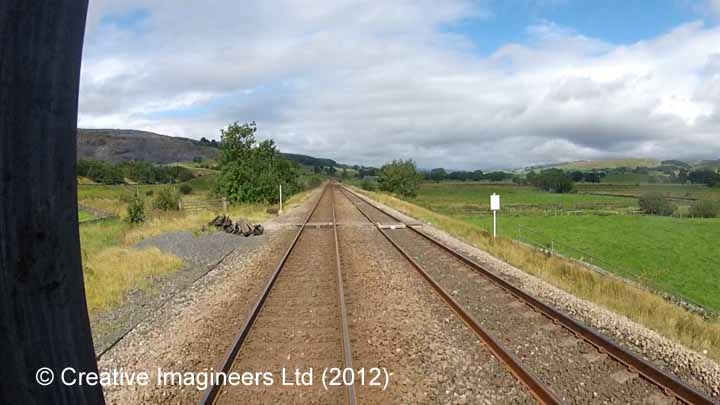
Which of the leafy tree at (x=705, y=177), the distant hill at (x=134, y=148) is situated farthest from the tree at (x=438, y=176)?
the leafy tree at (x=705, y=177)

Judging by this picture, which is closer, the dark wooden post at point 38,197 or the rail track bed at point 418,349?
the dark wooden post at point 38,197

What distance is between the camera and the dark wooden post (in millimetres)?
1265

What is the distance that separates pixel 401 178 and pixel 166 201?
48619mm

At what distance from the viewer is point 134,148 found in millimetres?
183000

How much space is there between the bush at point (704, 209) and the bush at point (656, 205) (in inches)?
131

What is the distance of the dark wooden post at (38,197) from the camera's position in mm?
1265

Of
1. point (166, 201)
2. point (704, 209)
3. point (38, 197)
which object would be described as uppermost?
point (38, 197)

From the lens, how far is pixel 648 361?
207 inches

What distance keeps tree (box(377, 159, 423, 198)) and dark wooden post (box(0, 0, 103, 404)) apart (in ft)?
233

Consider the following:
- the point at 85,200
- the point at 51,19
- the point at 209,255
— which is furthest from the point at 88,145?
the point at 51,19

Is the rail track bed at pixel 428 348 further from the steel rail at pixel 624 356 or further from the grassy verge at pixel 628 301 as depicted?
the grassy verge at pixel 628 301

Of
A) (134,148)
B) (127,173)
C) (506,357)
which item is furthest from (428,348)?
(134,148)

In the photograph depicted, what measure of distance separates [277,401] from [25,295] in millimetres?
3356

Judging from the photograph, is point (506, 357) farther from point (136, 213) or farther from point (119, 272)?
point (136, 213)
